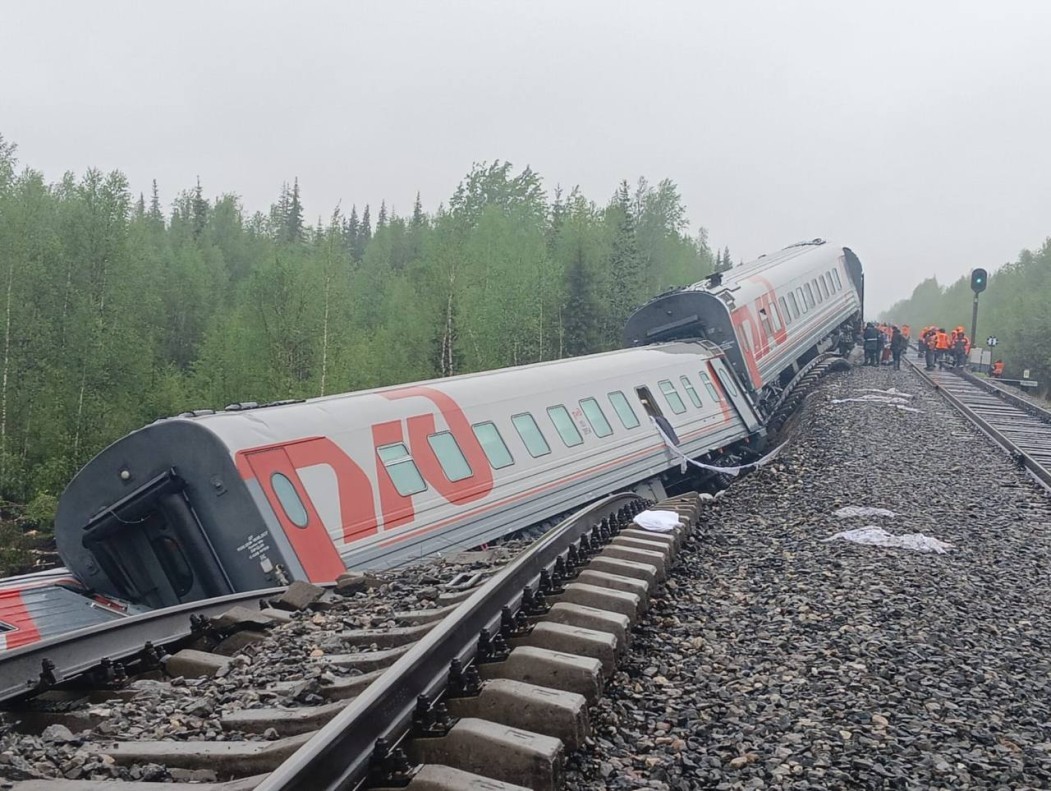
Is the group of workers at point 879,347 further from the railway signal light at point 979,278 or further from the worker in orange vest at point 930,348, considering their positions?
the worker in orange vest at point 930,348

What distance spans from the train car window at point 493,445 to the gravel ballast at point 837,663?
2.73 meters

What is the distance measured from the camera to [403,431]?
9055 mm

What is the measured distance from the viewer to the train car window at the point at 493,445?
9.96m

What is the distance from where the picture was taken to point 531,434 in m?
10.8

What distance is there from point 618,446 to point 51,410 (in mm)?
17335

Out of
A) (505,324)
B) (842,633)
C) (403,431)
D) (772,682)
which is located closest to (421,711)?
(772,682)

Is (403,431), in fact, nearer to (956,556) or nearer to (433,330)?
(956,556)

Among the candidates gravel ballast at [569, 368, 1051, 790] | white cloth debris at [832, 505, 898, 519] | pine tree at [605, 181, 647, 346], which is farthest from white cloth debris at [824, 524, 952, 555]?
pine tree at [605, 181, 647, 346]

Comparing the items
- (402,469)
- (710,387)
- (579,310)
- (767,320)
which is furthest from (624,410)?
(579,310)

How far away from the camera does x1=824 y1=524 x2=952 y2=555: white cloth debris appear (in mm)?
6887

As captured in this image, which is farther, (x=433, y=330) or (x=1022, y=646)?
(x=433, y=330)

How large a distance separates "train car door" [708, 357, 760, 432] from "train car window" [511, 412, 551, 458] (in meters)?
6.50

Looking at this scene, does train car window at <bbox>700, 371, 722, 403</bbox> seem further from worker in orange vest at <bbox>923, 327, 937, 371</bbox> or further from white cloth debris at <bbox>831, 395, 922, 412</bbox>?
worker in orange vest at <bbox>923, 327, 937, 371</bbox>

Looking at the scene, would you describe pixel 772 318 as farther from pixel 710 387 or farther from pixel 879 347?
pixel 879 347
